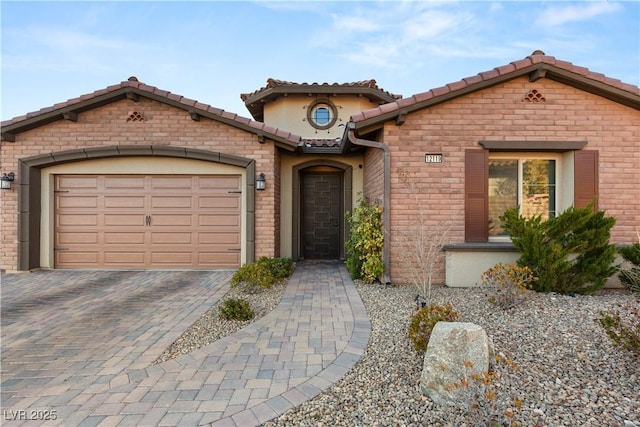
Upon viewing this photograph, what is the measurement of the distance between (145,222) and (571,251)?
8598 mm

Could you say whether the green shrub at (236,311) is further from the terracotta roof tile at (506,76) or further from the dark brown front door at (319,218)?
the dark brown front door at (319,218)

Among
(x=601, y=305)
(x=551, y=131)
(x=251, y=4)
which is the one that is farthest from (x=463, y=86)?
(x=251, y=4)

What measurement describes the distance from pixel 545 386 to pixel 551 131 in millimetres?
5191

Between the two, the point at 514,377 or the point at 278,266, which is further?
the point at 278,266

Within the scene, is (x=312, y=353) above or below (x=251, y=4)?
below

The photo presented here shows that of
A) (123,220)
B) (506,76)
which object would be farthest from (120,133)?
(506,76)

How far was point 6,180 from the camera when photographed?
694cm

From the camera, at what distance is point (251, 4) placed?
26.7ft

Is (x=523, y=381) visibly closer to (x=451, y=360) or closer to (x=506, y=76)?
(x=451, y=360)

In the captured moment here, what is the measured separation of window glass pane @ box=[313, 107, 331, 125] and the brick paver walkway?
19.9 ft

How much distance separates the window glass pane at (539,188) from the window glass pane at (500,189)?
0.21 meters

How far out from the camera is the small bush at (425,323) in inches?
115

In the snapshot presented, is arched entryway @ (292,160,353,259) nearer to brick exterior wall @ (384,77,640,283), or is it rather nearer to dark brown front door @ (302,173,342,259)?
dark brown front door @ (302,173,342,259)

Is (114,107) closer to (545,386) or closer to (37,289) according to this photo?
(37,289)
